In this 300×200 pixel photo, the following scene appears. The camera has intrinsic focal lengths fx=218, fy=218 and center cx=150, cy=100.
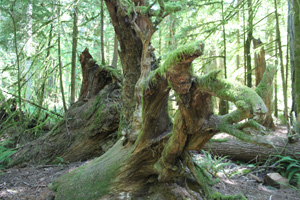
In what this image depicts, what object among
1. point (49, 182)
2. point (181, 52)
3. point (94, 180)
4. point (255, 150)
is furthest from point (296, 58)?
point (49, 182)

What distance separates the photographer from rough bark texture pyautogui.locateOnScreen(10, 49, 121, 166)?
5.43 metres

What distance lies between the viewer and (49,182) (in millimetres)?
4281

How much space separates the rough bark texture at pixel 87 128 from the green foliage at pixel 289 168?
3.87 metres

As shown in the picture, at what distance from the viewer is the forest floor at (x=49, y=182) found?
3.76 m

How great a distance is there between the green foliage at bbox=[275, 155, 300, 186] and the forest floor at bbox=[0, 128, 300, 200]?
276 mm

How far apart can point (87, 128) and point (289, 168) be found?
15.6 feet

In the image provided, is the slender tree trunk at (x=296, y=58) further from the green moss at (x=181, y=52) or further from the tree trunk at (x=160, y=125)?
the green moss at (x=181, y=52)

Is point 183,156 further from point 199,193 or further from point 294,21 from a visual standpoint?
point 294,21

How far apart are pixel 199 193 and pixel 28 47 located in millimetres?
10031

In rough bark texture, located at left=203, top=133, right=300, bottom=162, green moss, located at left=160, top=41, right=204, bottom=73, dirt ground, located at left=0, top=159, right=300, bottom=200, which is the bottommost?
dirt ground, located at left=0, top=159, right=300, bottom=200

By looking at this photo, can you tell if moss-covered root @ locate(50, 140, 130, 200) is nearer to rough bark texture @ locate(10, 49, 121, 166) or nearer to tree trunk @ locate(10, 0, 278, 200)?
tree trunk @ locate(10, 0, 278, 200)

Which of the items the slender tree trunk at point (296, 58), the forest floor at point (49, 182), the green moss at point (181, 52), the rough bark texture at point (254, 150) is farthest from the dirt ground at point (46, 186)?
the green moss at point (181, 52)

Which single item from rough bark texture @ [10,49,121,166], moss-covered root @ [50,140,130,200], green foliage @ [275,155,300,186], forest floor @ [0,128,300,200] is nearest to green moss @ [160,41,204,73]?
moss-covered root @ [50,140,130,200]

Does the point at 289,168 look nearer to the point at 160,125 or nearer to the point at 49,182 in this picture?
the point at 160,125
